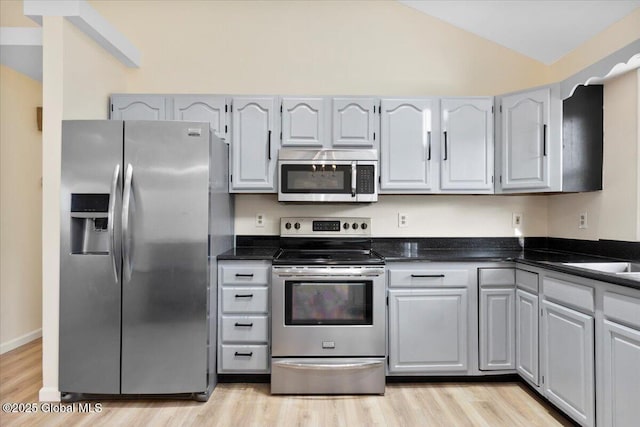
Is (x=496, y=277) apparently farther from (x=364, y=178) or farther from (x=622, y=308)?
(x=364, y=178)

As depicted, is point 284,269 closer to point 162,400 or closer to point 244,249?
point 244,249

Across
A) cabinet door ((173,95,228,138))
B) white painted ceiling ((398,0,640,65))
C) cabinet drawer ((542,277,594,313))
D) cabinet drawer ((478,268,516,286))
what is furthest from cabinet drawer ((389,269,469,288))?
white painted ceiling ((398,0,640,65))

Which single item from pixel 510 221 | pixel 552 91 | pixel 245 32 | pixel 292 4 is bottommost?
pixel 510 221

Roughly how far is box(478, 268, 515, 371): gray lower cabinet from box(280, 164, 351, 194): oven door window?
1.18m

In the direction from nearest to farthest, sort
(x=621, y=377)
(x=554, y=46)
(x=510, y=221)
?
(x=621, y=377), (x=554, y=46), (x=510, y=221)

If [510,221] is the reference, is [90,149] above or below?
above

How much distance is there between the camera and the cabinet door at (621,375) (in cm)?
165

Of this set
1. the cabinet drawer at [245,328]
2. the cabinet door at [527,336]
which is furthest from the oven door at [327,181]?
the cabinet door at [527,336]

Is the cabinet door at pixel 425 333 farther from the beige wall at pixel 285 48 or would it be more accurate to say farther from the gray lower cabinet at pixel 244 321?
the beige wall at pixel 285 48

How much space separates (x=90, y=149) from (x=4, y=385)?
1788 millimetres

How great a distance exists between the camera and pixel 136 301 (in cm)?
235

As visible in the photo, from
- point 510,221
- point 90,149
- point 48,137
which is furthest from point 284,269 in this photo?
point 510,221

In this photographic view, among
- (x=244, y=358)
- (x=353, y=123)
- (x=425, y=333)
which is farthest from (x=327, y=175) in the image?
(x=244, y=358)

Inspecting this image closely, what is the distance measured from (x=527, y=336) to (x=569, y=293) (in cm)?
56
